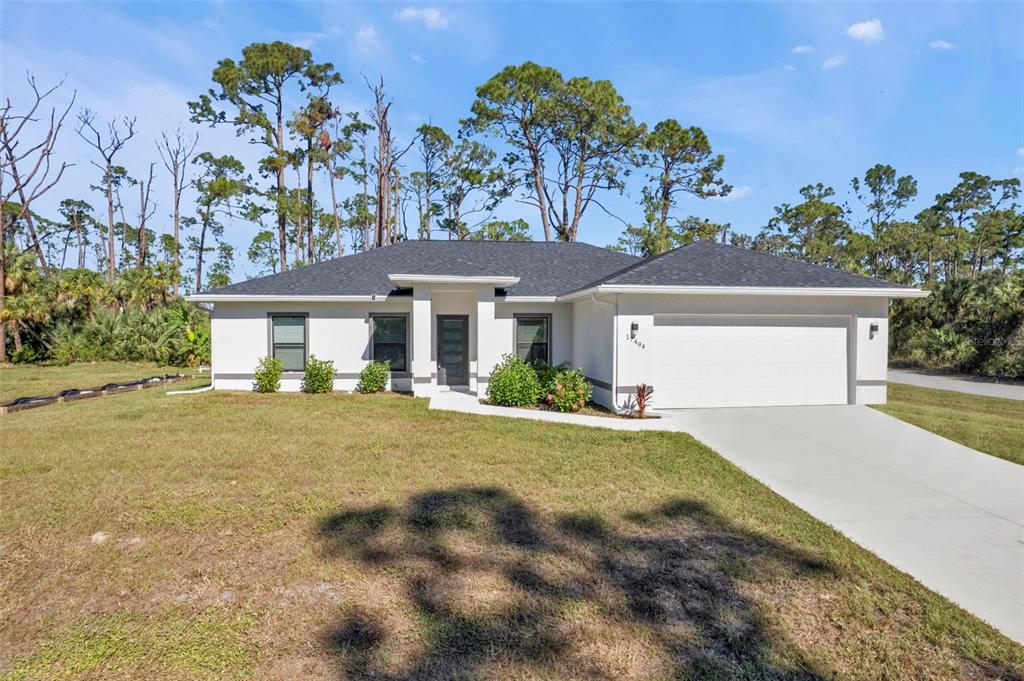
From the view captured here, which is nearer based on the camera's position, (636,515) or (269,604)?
(269,604)

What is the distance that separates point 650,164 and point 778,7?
1848 centimetres

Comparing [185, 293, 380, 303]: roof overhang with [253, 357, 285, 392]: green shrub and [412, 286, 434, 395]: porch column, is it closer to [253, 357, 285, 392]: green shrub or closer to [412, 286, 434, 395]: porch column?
[412, 286, 434, 395]: porch column

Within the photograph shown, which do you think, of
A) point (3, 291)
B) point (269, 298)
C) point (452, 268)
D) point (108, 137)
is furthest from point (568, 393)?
point (108, 137)

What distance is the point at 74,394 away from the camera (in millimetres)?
12141

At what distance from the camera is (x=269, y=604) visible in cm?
352

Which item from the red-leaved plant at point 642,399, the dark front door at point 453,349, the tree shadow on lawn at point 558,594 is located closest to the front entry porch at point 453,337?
the dark front door at point 453,349

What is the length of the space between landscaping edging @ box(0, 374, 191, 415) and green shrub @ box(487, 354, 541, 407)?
9959 mm

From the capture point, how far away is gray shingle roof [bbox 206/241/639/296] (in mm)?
13117

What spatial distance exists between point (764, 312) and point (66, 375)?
841 inches

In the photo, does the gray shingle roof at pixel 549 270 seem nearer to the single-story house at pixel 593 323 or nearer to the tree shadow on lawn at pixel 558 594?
the single-story house at pixel 593 323

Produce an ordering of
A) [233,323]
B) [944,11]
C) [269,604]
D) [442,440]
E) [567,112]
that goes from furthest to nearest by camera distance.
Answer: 1. [567,112]
2. [233,323]
3. [944,11]
4. [442,440]
5. [269,604]

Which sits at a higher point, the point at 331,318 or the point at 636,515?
the point at 331,318

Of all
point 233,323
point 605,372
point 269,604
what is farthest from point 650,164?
point 269,604

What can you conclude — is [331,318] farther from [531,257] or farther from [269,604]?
[269,604]
